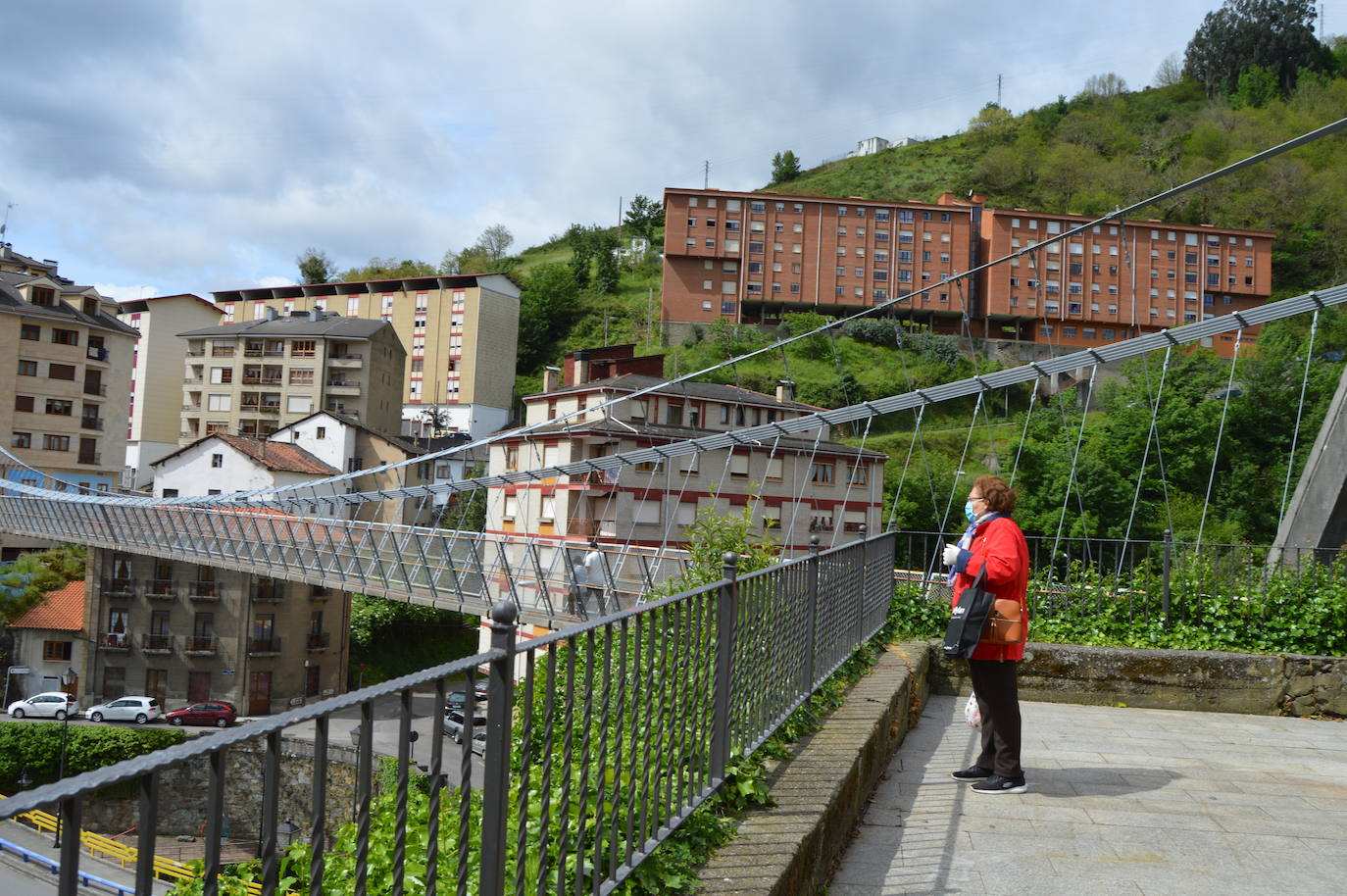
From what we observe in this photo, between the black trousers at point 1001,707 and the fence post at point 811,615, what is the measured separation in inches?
24.3

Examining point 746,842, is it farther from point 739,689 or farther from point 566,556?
point 566,556

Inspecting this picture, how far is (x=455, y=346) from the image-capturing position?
7181 centimetres

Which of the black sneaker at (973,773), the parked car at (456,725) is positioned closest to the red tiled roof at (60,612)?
the black sneaker at (973,773)

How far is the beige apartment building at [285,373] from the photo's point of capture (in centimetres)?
6256

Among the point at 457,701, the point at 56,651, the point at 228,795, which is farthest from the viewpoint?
the point at 56,651

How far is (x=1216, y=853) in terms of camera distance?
3.60m

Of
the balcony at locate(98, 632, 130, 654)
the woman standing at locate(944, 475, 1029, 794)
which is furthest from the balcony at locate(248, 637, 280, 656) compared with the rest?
the woman standing at locate(944, 475, 1029, 794)

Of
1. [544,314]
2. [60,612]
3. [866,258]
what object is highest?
[866,258]

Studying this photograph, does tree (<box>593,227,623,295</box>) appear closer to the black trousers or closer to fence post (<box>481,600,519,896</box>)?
the black trousers

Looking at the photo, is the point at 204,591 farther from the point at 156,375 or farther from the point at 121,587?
the point at 156,375

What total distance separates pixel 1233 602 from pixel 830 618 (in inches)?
154

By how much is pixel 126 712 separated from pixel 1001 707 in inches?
1590

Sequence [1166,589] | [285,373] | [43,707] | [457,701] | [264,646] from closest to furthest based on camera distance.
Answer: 1. [457,701]
2. [1166,589]
3. [43,707]
4. [264,646]
5. [285,373]

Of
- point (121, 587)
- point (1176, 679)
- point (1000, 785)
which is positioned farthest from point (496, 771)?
point (121, 587)
